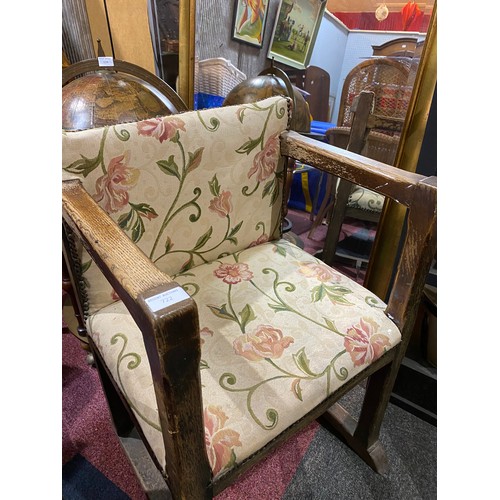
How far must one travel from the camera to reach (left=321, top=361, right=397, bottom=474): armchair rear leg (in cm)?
89

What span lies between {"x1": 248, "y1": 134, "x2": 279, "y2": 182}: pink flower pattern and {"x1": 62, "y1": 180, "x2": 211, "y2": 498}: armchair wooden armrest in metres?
0.43

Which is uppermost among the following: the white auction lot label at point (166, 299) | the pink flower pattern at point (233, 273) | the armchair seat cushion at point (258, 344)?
the white auction lot label at point (166, 299)

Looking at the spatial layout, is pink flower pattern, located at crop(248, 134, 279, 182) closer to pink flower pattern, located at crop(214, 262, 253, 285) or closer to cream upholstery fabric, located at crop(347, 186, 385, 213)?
pink flower pattern, located at crop(214, 262, 253, 285)

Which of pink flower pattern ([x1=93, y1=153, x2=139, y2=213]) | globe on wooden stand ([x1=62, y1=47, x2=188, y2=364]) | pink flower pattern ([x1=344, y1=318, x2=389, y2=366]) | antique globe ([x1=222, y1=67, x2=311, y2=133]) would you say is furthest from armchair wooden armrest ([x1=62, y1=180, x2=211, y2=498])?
antique globe ([x1=222, y1=67, x2=311, y2=133])

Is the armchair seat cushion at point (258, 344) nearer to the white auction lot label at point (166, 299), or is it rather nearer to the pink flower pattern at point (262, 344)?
the pink flower pattern at point (262, 344)

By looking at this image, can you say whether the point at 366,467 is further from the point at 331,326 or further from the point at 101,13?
the point at 101,13

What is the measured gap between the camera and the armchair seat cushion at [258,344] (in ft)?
1.91

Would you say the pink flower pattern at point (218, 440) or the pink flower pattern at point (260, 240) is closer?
the pink flower pattern at point (218, 440)

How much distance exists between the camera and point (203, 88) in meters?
1.54

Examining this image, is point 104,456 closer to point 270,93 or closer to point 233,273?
point 233,273

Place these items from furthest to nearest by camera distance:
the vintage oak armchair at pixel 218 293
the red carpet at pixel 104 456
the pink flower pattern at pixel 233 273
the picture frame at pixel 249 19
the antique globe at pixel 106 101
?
the picture frame at pixel 249 19
the antique globe at pixel 106 101
the red carpet at pixel 104 456
the pink flower pattern at pixel 233 273
the vintage oak armchair at pixel 218 293

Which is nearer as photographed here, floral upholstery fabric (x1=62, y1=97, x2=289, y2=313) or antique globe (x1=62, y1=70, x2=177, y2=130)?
floral upholstery fabric (x1=62, y1=97, x2=289, y2=313)

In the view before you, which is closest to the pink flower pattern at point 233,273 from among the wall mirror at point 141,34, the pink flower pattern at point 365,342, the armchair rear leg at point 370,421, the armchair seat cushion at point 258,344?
the armchair seat cushion at point 258,344

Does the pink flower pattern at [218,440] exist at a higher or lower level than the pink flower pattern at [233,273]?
lower
